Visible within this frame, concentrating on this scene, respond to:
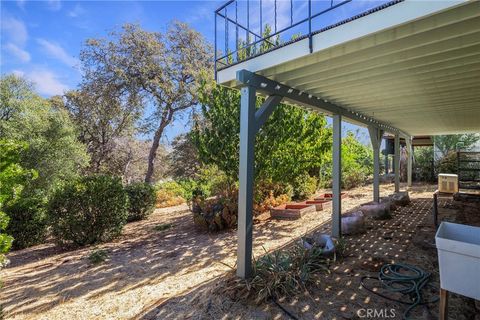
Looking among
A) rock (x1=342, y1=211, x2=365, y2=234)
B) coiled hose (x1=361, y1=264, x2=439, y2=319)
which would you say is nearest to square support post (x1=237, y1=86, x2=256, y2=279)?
coiled hose (x1=361, y1=264, x2=439, y2=319)

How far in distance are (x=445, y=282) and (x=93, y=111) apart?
13.9 metres

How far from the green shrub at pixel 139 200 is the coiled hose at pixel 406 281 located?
6701 mm

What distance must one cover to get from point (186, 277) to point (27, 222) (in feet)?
15.6

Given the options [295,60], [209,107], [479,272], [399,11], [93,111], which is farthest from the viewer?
[93,111]

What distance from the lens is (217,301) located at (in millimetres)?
2639

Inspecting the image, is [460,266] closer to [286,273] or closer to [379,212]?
[286,273]

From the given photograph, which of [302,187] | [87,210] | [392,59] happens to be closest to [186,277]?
[87,210]

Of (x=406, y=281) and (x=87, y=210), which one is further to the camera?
(x=87, y=210)

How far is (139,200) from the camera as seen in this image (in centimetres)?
808

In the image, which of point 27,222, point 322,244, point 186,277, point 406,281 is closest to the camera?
point 406,281

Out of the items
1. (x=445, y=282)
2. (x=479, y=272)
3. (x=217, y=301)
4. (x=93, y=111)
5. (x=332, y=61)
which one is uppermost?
(x=93, y=111)

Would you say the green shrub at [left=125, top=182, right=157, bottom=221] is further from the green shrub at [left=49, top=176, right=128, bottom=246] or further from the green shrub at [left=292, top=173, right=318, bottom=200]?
the green shrub at [left=292, top=173, right=318, bottom=200]

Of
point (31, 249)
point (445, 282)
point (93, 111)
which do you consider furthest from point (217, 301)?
point (93, 111)

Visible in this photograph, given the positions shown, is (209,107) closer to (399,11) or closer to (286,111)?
(286,111)
